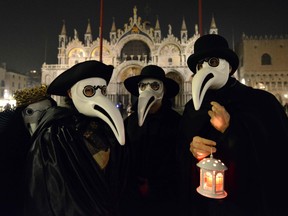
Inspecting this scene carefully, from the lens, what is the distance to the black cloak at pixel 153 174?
112 inches

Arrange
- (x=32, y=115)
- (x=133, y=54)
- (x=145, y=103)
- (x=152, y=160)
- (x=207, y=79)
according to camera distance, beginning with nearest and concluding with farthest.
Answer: (x=207, y=79), (x=32, y=115), (x=145, y=103), (x=152, y=160), (x=133, y=54)

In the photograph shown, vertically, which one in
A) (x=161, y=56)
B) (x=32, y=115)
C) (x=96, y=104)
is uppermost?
(x=161, y=56)

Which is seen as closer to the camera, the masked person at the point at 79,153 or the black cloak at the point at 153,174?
the masked person at the point at 79,153

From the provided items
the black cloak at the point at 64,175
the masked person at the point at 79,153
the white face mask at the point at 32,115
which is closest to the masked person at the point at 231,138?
the masked person at the point at 79,153

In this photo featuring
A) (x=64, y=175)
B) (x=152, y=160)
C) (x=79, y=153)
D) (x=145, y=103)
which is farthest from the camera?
(x=152, y=160)

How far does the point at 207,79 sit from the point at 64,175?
5.31ft

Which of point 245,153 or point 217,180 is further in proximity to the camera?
point 245,153

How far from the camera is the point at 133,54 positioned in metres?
32.0

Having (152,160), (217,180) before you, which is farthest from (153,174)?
(217,180)

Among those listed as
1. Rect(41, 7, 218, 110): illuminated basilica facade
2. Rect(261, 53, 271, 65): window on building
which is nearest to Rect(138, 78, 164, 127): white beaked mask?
Rect(41, 7, 218, 110): illuminated basilica facade

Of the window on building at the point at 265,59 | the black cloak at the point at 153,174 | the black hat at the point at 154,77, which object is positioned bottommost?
the black cloak at the point at 153,174

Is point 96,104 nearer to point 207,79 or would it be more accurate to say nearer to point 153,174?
point 207,79

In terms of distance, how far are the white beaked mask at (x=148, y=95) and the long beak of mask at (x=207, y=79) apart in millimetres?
889

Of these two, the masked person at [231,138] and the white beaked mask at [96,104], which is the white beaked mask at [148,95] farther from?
the white beaked mask at [96,104]
